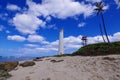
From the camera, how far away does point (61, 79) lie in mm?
19375

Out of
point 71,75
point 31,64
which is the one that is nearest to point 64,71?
point 71,75

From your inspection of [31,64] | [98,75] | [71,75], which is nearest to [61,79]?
[71,75]

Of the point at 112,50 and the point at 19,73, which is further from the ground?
the point at 112,50

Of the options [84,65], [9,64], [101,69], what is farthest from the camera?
[9,64]

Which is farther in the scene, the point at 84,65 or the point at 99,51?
the point at 99,51

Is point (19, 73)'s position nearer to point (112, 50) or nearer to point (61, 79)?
point (61, 79)

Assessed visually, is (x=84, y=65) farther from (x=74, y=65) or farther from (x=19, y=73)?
(x=19, y=73)

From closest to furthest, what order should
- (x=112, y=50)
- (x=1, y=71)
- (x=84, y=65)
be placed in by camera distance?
(x=84, y=65), (x=1, y=71), (x=112, y=50)

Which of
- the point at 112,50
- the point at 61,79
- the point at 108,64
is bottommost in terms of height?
the point at 61,79

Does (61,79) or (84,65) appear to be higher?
(84,65)

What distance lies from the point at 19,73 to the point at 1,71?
9.40ft

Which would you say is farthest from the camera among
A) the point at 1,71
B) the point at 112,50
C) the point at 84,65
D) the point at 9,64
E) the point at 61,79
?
the point at 112,50

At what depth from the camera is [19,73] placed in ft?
75.3

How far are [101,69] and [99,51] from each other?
34.6 ft
